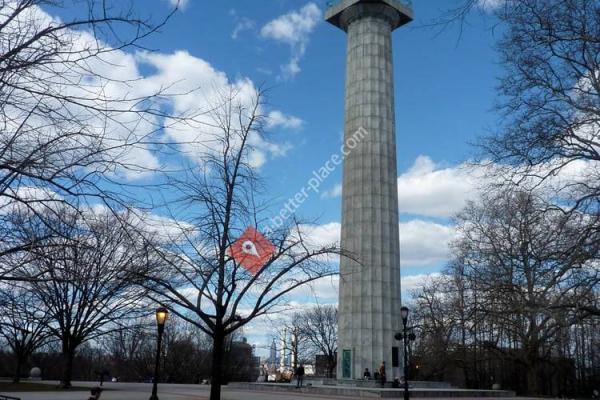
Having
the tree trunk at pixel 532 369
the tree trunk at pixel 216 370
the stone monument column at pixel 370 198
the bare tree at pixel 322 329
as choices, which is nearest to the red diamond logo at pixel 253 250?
the tree trunk at pixel 216 370

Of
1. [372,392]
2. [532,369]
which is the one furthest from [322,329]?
[372,392]

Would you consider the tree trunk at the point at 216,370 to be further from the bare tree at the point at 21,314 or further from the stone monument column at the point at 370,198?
the stone monument column at the point at 370,198

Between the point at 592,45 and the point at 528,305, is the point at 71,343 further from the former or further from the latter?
the point at 592,45

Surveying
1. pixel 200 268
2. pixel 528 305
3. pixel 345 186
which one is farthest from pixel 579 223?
pixel 345 186

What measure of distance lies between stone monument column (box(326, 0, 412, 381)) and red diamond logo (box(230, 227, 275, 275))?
1947 centimetres

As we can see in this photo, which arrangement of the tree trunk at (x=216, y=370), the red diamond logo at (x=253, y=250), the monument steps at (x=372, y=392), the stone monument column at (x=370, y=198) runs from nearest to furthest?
the tree trunk at (x=216, y=370), the red diamond logo at (x=253, y=250), the monument steps at (x=372, y=392), the stone monument column at (x=370, y=198)

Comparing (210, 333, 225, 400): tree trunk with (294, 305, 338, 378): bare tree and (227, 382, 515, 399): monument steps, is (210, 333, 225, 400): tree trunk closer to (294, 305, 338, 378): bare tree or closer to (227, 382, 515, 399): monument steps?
(227, 382, 515, 399): monument steps

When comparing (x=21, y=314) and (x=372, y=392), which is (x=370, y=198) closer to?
(x=372, y=392)

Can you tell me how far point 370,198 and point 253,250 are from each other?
24.3 metres

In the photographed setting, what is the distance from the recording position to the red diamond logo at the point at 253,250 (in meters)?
17.0

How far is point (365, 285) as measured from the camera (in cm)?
3922

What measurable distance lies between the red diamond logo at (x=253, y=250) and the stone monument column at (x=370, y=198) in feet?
63.9

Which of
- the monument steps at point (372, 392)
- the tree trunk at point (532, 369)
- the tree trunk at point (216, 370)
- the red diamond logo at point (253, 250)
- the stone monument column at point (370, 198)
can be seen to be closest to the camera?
the tree trunk at point (216, 370)

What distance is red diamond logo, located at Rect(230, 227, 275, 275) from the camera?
1702 centimetres
